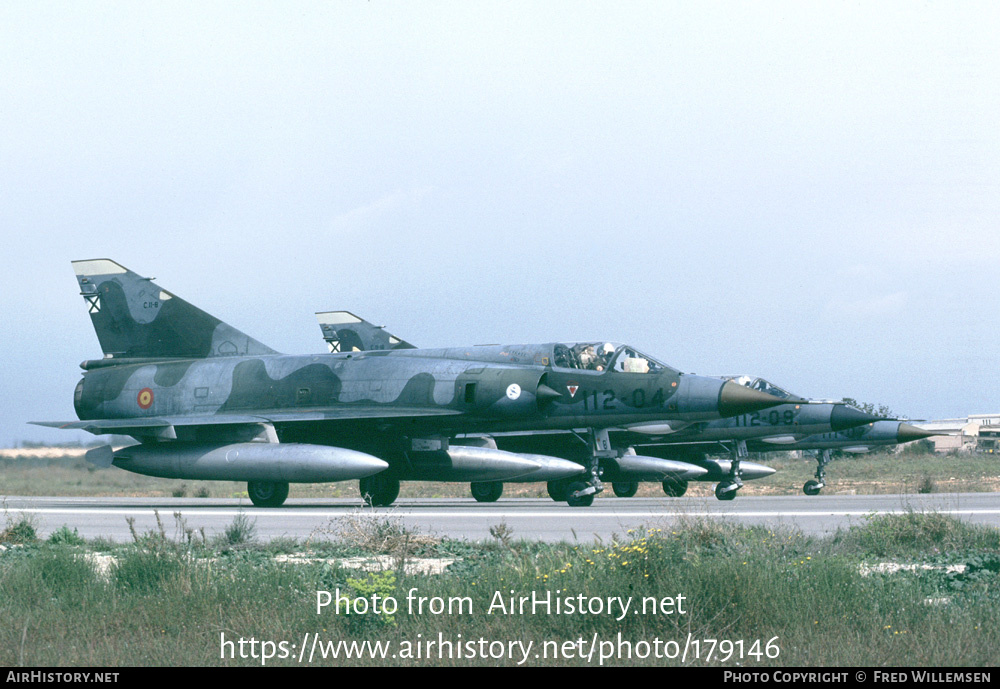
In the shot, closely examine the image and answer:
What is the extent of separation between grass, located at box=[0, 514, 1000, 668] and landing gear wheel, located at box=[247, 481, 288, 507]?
484 inches

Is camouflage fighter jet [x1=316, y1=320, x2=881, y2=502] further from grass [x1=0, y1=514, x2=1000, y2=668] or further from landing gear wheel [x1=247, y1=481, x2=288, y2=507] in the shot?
grass [x1=0, y1=514, x2=1000, y2=668]

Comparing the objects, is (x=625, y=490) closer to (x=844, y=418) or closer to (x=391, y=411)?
(x=844, y=418)

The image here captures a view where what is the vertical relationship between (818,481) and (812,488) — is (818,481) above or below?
above

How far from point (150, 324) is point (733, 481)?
15.8 meters

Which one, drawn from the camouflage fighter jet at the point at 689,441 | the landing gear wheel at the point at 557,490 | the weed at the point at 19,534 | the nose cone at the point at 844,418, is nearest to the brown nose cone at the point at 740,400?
the camouflage fighter jet at the point at 689,441

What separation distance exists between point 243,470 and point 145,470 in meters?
2.83

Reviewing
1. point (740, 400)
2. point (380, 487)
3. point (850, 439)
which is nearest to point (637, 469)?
point (740, 400)

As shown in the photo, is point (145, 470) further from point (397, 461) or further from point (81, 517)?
point (397, 461)

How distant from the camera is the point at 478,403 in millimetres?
21891

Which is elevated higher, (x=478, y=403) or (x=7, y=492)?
(x=478, y=403)

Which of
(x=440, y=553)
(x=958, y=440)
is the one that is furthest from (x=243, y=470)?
(x=958, y=440)

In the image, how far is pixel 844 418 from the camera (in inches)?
1101

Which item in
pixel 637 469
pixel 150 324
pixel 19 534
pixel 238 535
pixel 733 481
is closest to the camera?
pixel 238 535

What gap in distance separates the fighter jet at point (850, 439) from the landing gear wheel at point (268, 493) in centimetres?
1479
